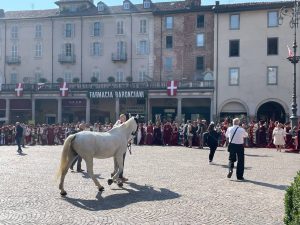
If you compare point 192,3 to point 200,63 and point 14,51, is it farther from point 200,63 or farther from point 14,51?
point 14,51

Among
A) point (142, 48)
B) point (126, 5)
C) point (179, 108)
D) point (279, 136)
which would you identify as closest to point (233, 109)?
point (179, 108)

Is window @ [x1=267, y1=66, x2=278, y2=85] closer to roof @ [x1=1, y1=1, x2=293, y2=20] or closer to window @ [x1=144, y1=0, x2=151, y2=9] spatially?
roof @ [x1=1, y1=1, x2=293, y2=20]

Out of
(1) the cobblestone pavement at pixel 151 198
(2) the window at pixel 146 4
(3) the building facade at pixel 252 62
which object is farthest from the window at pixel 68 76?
(1) the cobblestone pavement at pixel 151 198

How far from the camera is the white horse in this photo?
414 inches

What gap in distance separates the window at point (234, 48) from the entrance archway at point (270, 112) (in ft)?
20.5

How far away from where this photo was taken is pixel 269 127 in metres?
27.2

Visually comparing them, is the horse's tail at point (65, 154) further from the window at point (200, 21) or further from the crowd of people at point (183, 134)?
the window at point (200, 21)

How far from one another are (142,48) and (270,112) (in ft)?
59.1

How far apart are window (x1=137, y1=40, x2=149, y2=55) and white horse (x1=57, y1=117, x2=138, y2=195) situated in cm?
4118

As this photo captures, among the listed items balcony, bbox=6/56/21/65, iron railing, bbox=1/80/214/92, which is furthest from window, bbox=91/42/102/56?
balcony, bbox=6/56/21/65

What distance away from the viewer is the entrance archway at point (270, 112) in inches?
1738

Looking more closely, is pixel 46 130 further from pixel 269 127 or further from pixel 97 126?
pixel 269 127

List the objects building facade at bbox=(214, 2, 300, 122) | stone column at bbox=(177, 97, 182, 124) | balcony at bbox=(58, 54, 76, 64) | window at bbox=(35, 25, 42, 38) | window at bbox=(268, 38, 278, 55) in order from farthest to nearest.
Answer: window at bbox=(35, 25, 42, 38) → balcony at bbox=(58, 54, 76, 64) → stone column at bbox=(177, 97, 182, 124) → window at bbox=(268, 38, 278, 55) → building facade at bbox=(214, 2, 300, 122)

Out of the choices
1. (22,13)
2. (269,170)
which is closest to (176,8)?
(22,13)
